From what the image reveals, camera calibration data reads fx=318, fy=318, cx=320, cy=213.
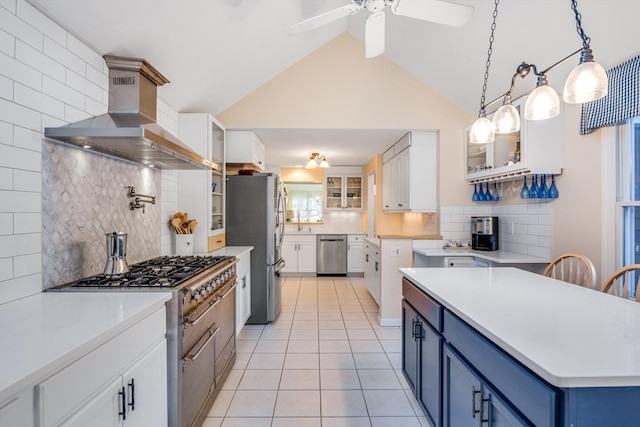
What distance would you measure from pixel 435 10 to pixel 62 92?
6.84 feet

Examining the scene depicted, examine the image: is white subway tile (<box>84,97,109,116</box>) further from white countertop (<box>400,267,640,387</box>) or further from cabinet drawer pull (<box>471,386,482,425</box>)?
cabinet drawer pull (<box>471,386,482,425</box>)

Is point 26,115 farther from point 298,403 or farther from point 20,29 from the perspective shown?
point 298,403

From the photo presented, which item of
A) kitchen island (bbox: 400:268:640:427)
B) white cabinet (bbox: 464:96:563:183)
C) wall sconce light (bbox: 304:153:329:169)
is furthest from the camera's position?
wall sconce light (bbox: 304:153:329:169)

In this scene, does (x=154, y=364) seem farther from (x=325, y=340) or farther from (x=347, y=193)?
(x=347, y=193)

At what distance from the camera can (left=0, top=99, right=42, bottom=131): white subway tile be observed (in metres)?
1.39

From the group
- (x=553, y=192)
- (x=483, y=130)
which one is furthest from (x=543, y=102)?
(x=553, y=192)

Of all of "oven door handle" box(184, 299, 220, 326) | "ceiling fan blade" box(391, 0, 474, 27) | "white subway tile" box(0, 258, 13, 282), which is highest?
"ceiling fan blade" box(391, 0, 474, 27)

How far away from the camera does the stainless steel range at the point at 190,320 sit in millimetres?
1600

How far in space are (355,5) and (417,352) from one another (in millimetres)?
2095

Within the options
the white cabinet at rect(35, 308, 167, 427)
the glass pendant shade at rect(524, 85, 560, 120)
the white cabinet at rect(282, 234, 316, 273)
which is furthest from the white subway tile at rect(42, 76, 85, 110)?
the white cabinet at rect(282, 234, 316, 273)

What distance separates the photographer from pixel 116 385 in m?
1.18

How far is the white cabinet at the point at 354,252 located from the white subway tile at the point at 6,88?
5.45 metres

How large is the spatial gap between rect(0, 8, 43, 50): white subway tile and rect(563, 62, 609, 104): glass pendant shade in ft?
7.78

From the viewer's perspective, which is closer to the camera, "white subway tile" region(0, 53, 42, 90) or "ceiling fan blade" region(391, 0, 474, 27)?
"white subway tile" region(0, 53, 42, 90)
